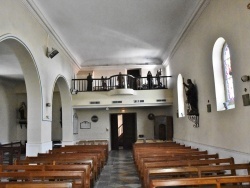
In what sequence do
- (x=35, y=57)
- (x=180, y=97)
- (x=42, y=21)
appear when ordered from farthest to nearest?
(x=180, y=97) → (x=42, y=21) → (x=35, y=57)

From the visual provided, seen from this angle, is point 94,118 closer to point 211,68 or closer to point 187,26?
point 187,26

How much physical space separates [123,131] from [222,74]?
868 cm

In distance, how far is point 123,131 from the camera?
13367mm

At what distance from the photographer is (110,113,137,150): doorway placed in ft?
43.5

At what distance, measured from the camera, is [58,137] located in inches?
501

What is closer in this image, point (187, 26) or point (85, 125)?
point (187, 26)

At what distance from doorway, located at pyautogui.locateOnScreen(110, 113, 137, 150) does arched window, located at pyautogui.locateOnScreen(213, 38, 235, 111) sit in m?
8.18

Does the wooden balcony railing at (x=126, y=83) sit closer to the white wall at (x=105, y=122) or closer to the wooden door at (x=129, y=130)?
the white wall at (x=105, y=122)

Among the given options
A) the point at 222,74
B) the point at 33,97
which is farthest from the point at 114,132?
the point at 222,74

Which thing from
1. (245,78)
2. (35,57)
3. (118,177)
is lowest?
(118,177)

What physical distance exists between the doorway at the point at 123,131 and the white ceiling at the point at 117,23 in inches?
151

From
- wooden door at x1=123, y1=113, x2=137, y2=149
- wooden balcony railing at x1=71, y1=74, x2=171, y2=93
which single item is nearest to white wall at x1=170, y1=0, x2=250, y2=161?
wooden balcony railing at x1=71, y1=74, x2=171, y2=93

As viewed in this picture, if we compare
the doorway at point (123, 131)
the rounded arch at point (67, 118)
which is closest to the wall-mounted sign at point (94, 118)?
the doorway at point (123, 131)

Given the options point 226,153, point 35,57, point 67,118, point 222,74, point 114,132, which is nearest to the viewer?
point 226,153
